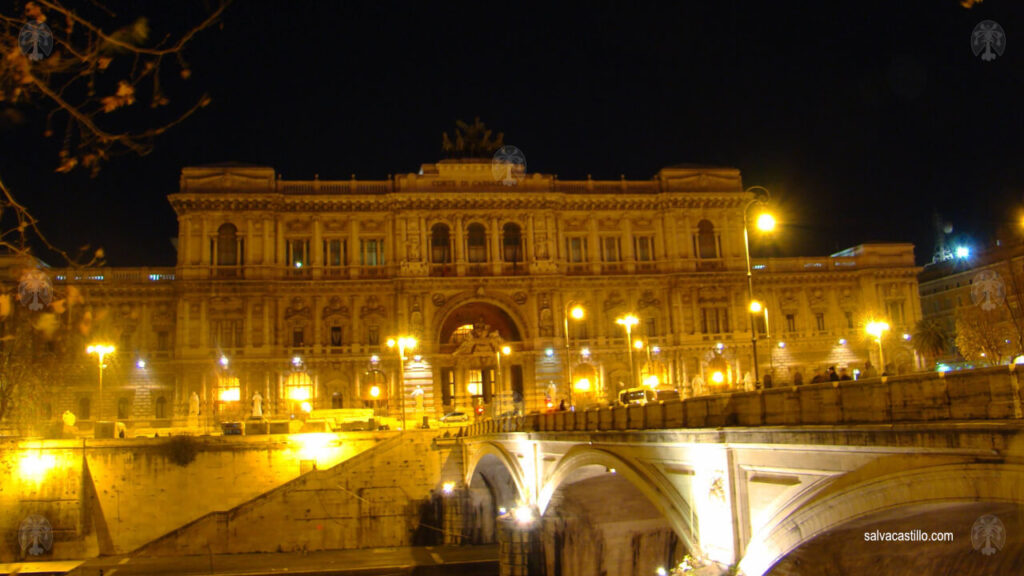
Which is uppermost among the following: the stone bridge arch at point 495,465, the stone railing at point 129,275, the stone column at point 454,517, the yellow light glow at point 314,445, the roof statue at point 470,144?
the roof statue at point 470,144

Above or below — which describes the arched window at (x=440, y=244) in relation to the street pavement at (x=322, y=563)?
above

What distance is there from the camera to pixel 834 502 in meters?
12.6

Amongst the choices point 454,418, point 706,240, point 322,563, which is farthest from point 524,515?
point 706,240

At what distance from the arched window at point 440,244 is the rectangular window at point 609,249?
11.2 meters

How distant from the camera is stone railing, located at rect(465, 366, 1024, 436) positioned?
10594 millimetres

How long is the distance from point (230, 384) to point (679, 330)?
1218 inches

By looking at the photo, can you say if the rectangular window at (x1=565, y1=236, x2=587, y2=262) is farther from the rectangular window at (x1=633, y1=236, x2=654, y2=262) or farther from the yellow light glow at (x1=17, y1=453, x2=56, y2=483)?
the yellow light glow at (x1=17, y1=453, x2=56, y2=483)

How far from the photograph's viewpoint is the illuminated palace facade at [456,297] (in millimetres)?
61812

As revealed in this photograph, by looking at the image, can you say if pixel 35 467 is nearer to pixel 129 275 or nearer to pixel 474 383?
pixel 129 275

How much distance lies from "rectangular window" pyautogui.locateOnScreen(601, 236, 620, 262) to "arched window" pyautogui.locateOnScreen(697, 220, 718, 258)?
246 inches

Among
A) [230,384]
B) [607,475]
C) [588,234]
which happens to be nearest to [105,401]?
[230,384]

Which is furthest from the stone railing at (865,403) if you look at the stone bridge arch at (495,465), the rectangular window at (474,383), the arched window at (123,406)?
the arched window at (123,406)

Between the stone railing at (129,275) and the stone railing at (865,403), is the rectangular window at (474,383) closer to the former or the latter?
the stone railing at (129,275)

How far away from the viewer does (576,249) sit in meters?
66.8
